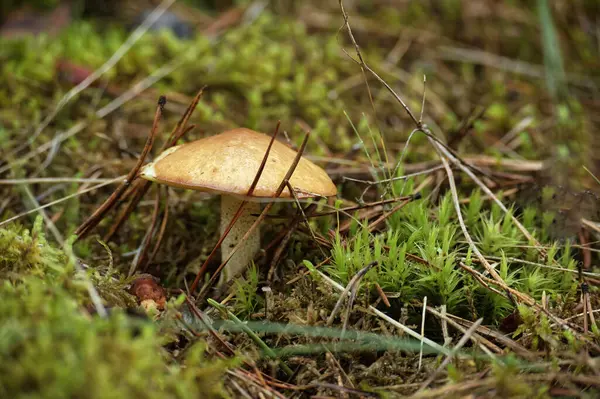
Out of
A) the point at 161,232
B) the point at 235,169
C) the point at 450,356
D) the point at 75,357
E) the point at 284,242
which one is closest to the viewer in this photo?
the point at 75,357

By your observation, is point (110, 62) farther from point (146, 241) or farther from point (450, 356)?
point (450, 356)

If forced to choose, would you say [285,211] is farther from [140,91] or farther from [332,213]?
[140,91]

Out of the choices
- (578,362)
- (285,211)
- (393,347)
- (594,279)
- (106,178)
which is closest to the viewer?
(578,362)

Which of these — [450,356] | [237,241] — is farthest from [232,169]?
[450,356]

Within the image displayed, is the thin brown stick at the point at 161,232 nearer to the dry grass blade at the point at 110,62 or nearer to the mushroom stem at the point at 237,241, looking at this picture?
the mushroom stem at the point at 237,241

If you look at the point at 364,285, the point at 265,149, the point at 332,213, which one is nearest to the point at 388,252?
the point at 364,285

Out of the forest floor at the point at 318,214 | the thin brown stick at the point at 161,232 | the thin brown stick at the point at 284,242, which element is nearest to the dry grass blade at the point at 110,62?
the forest floor at the point at 318,214
